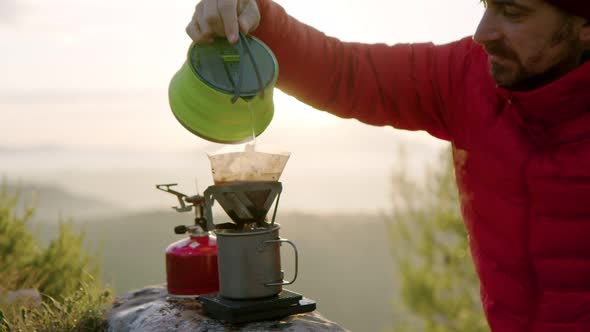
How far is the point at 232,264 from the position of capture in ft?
9.40

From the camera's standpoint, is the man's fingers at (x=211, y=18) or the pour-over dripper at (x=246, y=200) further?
the pour-over dripper at (x=246, y=200)

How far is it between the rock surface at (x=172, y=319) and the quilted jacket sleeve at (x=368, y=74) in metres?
0.95

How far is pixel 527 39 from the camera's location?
245 centimetres

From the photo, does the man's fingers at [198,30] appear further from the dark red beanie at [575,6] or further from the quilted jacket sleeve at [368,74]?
the dark red beanie at [575,6]

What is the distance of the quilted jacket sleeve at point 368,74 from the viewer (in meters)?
3.01

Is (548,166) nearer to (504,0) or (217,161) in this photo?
(504,0)

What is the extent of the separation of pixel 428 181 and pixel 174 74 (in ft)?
20.3

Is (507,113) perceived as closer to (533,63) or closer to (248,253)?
(533,63)

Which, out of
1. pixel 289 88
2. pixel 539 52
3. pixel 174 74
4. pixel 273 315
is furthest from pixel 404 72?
pixel 273 315

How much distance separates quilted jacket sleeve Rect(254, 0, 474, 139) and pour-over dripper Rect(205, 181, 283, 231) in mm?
543

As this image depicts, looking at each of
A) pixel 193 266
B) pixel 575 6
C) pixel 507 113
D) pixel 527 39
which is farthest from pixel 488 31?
pixel 193 266

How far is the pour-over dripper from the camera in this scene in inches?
109

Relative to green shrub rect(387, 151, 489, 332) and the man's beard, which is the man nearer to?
the man's beard

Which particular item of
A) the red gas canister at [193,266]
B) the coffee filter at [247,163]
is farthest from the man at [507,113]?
the red gas canister at [193,266]
